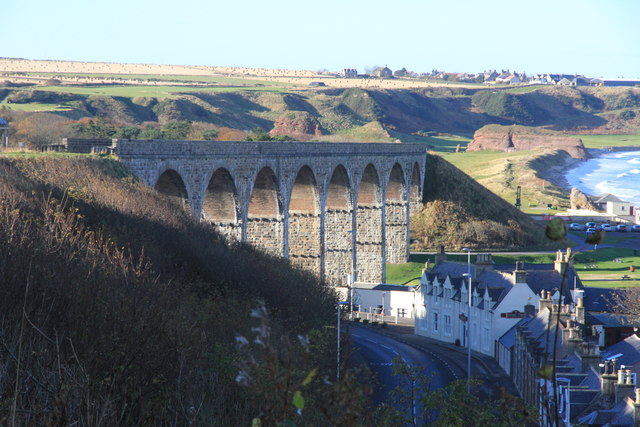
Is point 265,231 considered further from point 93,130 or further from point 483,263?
point 93,130

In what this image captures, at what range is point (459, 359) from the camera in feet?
154

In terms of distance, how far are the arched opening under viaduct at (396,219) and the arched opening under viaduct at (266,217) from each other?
21.9 meters

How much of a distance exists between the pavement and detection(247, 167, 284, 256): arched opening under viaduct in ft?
25.9

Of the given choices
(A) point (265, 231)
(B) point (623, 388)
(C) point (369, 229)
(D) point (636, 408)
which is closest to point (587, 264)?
(C) point (369, 229)

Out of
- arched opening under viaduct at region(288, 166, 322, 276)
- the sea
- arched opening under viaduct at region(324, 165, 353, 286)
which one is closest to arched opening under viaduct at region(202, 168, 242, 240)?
arched opening under viaduct at region(288, 166, 322, 276)

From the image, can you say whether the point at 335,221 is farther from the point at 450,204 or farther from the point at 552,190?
the point at 552,190

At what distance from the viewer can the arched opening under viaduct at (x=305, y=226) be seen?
64.4 meters

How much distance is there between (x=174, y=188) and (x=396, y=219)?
37745 millimetres

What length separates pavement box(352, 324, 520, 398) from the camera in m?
39.4

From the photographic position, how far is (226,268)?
38.3m

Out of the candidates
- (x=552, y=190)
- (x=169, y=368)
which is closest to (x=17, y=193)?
(x=169, y=368)

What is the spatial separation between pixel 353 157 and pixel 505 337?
1115 inches

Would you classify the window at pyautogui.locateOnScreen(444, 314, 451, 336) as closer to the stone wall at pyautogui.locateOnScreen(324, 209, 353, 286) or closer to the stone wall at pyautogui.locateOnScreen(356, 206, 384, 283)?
the stone wall at pyautogui.locateOnScreen(324, 209, 353, 286)

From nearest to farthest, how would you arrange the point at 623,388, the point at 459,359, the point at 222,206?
the point at 623,388, the point at 459,359, the point at 222,206
